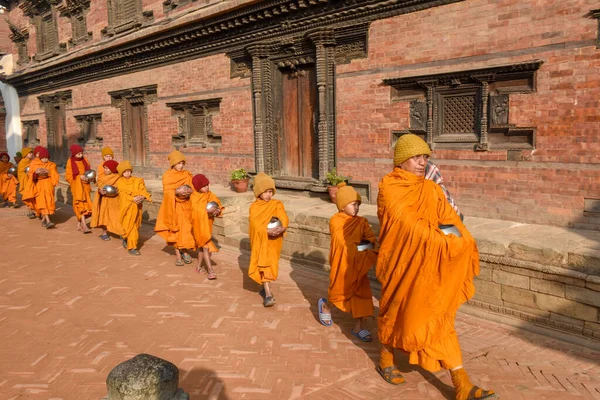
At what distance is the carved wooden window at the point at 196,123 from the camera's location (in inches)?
494

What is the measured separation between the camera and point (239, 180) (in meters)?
11.0

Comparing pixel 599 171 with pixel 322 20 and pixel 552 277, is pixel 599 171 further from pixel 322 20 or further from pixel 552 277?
pixel 322 20

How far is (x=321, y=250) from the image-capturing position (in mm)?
7641

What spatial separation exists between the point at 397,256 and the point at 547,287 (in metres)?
2.32

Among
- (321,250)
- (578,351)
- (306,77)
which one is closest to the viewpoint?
(578,351)

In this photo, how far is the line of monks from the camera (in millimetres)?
3643

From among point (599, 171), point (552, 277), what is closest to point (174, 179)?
point (552, 277)

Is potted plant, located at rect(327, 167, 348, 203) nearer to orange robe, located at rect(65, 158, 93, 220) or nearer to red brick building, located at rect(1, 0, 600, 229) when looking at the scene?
red brick building, located at rect(1, 0, 600, 229)

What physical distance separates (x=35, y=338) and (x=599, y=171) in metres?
7.42

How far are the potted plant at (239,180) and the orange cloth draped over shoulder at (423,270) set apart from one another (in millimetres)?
7404

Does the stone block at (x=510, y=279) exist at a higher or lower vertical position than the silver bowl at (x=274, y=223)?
lower

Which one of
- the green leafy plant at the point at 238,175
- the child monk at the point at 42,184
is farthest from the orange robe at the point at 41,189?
the green leafy plant at the point at 238,175

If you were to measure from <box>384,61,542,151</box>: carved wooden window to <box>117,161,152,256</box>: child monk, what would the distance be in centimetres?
510

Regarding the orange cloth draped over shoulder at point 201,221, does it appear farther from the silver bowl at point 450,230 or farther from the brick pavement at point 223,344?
the silver bowl at point 450,230
